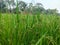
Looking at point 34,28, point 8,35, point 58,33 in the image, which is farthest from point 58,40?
point 8,35

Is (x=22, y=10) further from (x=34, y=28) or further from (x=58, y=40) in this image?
(x=58, y=40)

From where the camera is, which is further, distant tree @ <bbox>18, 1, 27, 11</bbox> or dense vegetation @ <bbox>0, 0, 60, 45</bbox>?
distant tree @ <bbox>18, 1, 27, 11</bbox>

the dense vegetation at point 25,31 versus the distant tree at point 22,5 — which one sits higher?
the distant tree at point 22,5

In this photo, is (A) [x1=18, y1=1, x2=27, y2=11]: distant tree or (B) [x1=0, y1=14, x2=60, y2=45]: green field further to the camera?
(A) [x1=18, y1=1, x2=27, y2=11]: distant tree

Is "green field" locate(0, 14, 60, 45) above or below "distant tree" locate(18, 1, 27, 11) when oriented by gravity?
below

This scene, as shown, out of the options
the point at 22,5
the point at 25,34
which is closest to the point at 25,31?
the point at 25,34

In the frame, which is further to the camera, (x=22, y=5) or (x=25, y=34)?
(x=22, y=5)

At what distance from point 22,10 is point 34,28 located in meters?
0.23

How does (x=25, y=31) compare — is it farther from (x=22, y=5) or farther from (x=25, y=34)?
(x=22, y=5)

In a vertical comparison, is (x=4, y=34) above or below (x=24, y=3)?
below

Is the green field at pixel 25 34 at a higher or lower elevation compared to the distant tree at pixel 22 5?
lower

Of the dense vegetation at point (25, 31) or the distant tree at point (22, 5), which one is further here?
the distant tree at point (22, 5)

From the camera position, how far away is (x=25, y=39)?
1.24m

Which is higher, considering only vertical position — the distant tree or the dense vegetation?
the distant tree
